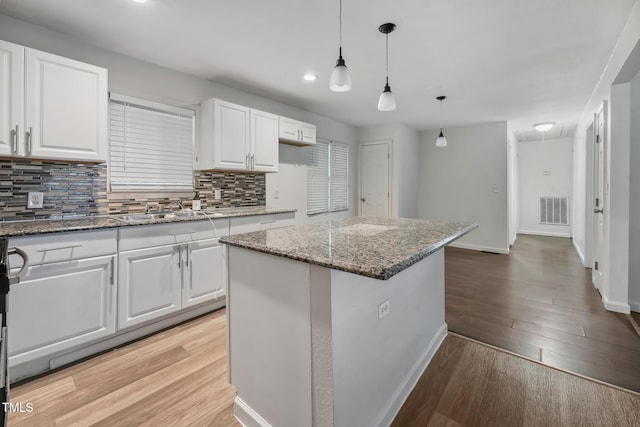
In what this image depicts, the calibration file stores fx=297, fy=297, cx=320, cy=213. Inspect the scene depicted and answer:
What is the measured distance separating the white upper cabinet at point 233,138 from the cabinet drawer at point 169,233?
Result: 700 millimetres

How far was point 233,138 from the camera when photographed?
3.15 metres

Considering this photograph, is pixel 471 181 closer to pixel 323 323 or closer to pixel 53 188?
pixel 323 323

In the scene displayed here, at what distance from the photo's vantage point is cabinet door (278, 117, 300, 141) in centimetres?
371

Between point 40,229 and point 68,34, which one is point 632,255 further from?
point 68,34

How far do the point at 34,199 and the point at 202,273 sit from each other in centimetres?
131

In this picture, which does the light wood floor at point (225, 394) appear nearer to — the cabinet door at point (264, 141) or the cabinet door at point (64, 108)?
the cabinet door at point (64, 108)

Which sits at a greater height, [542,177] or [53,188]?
[542,177]

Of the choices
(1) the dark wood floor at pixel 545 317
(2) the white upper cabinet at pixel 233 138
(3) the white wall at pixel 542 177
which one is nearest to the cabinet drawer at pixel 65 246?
(2) the white upper cabinet at pixel 233 138

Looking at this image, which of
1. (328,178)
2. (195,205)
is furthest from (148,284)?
(328,178)

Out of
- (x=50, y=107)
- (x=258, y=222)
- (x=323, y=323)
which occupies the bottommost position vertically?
(x=323, y=323)

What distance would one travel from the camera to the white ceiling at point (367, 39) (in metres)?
2.00

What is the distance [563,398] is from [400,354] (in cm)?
94

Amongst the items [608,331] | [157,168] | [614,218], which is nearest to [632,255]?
[614,218]

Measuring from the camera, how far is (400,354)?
1624mm
